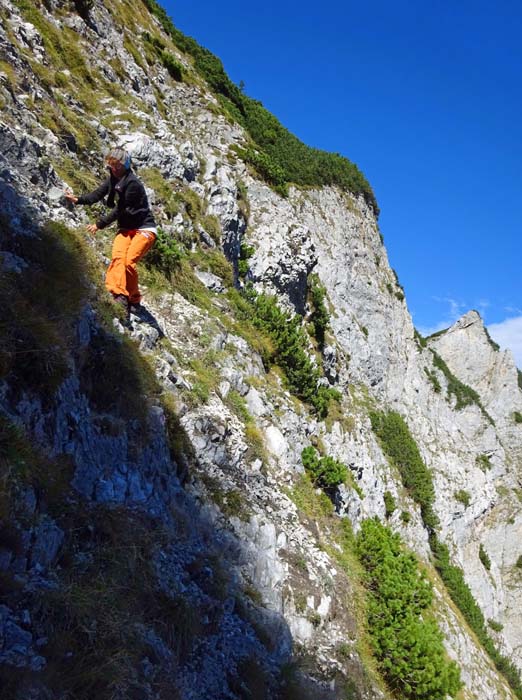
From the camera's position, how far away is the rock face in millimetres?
4746

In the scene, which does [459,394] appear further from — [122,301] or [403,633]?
[122,301]

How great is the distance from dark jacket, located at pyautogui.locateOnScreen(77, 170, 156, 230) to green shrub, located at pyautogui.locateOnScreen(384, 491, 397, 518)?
22000 millimetres

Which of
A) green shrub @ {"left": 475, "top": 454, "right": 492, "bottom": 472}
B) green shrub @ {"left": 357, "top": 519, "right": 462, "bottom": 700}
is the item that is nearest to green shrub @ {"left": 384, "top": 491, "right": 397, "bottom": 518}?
green shrub @ {"left": 357, "top": 519, "right": 462, "bottom": 700}

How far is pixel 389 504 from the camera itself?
25.7 m

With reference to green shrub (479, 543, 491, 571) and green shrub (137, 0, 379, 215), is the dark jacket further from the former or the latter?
green shrub (479, 543, 491, 571)

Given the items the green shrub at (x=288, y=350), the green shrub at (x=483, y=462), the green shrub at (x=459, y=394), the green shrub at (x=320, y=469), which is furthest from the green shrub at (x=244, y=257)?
the green shrub at (x=459, y=394)

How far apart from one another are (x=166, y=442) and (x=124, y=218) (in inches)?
161

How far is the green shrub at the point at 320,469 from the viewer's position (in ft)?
49.7

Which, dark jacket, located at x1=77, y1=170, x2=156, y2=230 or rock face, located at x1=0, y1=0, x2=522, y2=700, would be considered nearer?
rock face, located at x1=0, y1=0, x2=522, y2=700

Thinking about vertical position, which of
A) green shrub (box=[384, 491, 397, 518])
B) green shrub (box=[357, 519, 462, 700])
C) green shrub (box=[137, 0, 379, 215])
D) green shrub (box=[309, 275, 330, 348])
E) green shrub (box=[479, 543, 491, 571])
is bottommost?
green shrub (box=[357, 519, 462, 700])

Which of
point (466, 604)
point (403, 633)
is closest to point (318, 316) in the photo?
point (403, 633)

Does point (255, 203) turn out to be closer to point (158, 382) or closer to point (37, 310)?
point (158, 382)

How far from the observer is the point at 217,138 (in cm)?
2589

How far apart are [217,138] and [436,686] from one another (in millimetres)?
25482
